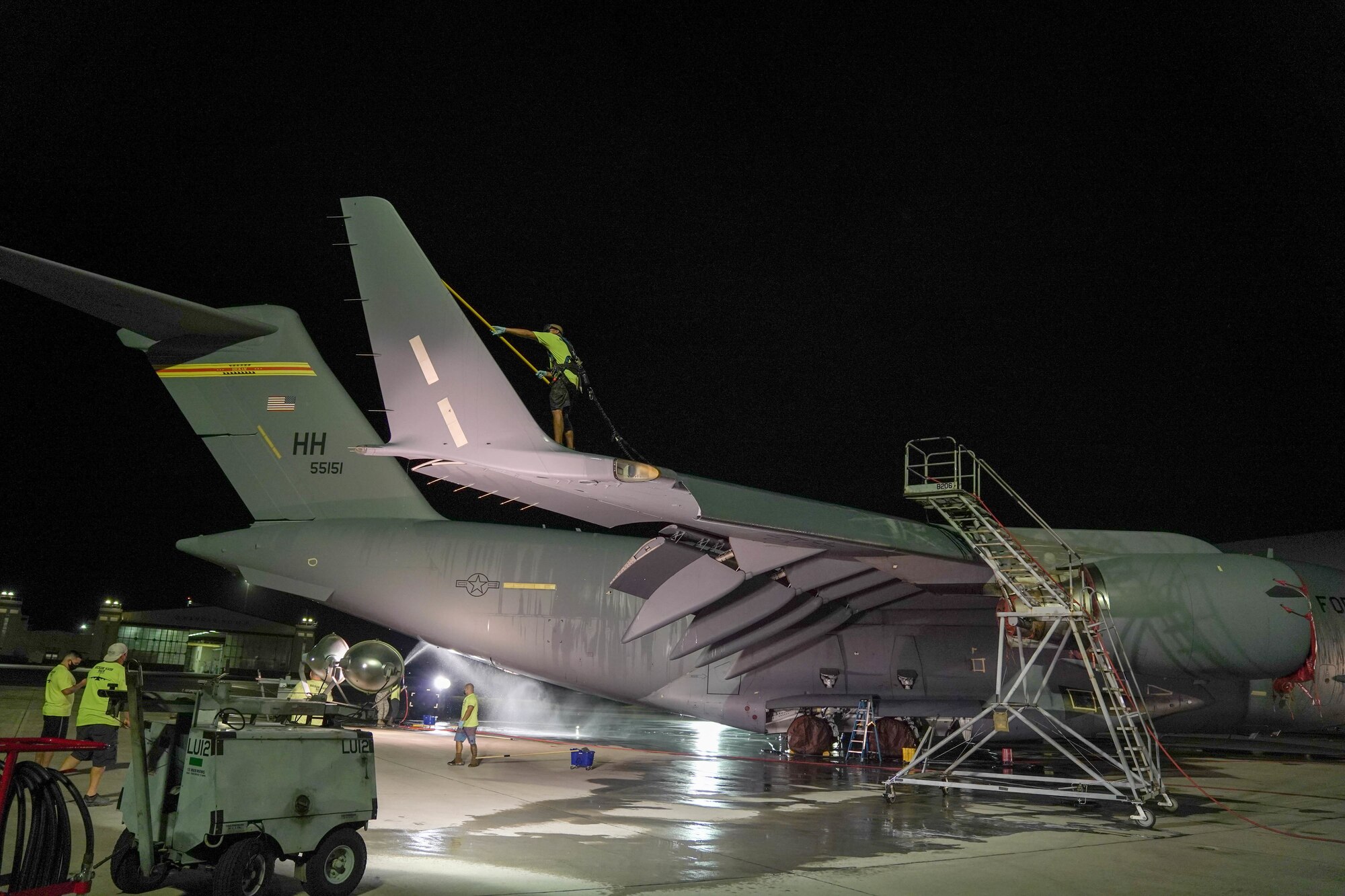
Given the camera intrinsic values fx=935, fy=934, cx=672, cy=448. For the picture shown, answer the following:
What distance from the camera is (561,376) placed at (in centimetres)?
962

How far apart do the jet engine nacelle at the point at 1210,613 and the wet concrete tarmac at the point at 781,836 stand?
1.67 meters

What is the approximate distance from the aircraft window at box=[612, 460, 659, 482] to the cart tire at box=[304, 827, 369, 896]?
3.47 metres

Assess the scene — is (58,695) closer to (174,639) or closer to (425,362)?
(425,362)

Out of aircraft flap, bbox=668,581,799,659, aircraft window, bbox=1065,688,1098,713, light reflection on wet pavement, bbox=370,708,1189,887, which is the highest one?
aircraft flap, bbox=668,581,799,659

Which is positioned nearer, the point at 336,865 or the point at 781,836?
the point at 336,865

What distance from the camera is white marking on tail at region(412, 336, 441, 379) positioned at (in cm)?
866

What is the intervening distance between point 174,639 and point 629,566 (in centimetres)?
5678

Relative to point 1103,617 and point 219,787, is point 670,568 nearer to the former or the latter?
point 1103,617

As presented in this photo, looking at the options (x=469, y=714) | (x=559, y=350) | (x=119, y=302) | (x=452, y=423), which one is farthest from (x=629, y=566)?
(x=119, y=302)

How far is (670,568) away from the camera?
1240 centimetres

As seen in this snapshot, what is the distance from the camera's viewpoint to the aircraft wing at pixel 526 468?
8422 mm

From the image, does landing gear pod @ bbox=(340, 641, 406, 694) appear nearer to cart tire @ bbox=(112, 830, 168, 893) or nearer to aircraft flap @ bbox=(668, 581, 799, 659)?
aircraft flap @ bbox=(668, 581, 799, 659)

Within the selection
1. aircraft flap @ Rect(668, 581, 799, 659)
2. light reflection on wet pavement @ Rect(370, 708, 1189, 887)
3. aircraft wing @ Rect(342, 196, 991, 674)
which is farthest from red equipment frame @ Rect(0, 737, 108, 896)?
aircraft flap @ Rect(668, 581, 799, 659)

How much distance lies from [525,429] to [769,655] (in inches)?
308
